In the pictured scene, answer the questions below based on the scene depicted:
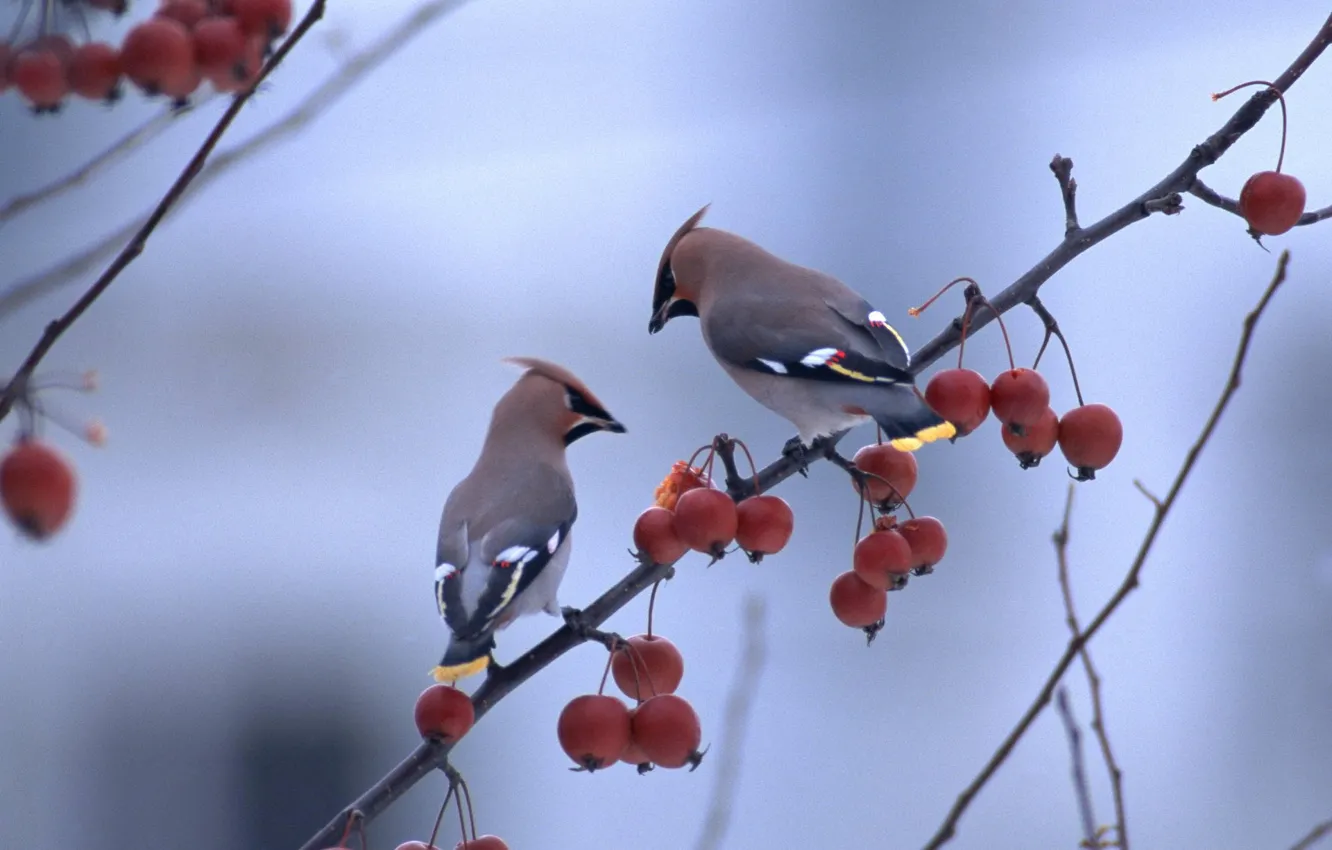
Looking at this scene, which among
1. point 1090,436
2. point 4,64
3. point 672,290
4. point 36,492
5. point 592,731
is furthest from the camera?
point 672,290

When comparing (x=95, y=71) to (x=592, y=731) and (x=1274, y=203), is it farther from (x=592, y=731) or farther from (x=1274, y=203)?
(x=1274, y=203)

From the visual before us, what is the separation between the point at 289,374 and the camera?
603cm

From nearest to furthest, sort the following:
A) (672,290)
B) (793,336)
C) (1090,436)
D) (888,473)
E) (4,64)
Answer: (4,64) → (1090,436) → (888,473) → (793,336) → (672,290)

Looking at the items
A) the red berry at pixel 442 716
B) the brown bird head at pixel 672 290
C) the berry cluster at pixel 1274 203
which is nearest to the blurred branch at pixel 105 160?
the red berry at pixel 442 716

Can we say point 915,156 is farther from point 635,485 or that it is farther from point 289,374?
point 289,374

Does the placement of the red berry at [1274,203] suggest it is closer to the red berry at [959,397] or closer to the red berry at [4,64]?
the red berry at [959,397]

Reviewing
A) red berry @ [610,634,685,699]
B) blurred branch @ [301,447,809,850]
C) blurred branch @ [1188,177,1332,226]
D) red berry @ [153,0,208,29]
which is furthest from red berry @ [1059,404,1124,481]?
red berry @ [153,0,208,29]

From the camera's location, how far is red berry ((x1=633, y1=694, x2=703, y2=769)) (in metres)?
1.37

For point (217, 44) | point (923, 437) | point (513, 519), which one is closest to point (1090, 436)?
point (923, 437)

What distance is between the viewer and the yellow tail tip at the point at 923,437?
156 centimetres

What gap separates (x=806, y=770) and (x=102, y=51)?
4.69 metres

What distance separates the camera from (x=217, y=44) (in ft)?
3.88

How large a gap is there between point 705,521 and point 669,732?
0.21 metres

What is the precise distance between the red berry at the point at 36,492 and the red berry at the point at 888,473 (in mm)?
→ 896
